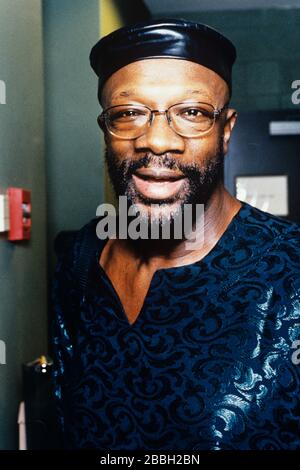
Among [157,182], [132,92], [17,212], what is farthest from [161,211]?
[17,212]

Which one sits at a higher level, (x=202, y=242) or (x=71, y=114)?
(x=71, y=114)

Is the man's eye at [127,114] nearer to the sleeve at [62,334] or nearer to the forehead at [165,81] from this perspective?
the forehead at [165,81]

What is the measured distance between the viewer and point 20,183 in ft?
3.27

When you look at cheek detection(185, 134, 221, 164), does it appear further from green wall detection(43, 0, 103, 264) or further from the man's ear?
green wall detection(43, 0, 103, 264)

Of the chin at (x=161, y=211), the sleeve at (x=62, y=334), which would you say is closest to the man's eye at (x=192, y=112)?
the chin at (x=161, y=211)

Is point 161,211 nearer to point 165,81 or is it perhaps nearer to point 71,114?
point 165,81

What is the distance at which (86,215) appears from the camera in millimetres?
1467

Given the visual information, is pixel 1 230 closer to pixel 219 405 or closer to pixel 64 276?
pixel 64 276

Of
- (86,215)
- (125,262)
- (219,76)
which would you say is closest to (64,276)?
(125,262)

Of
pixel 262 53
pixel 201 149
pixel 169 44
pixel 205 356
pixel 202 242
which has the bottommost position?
pixel 205 356

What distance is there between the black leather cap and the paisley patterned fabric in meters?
0.20

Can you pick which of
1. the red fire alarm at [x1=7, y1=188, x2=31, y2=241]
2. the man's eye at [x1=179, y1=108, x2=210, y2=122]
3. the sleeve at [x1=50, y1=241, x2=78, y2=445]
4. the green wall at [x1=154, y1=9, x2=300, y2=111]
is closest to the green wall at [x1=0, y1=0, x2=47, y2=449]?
the red fire alarm at [x1=7, y1=188, x2=31, y2=241]

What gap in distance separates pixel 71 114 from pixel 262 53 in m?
1.43

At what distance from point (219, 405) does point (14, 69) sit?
2.17 ft
